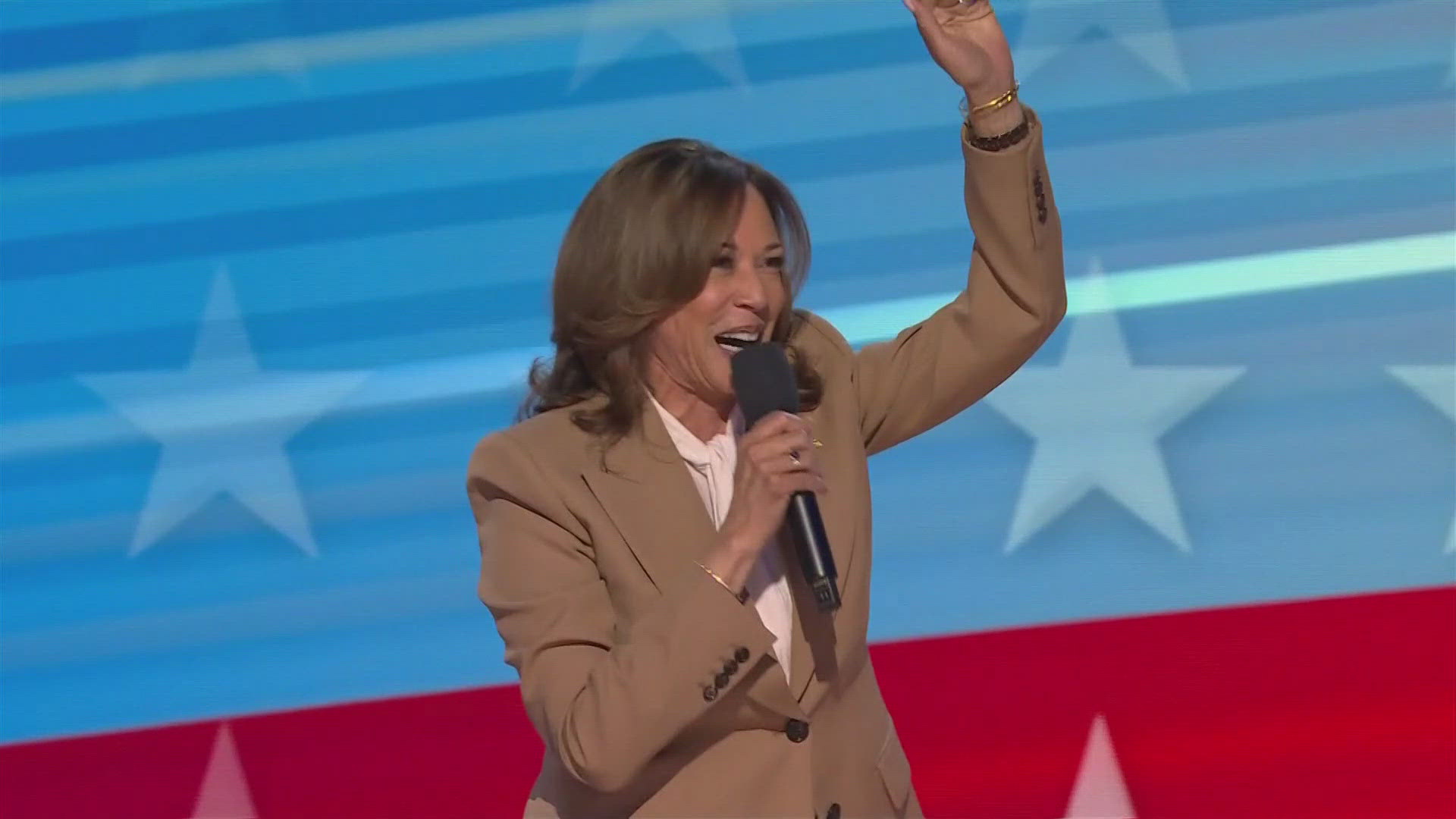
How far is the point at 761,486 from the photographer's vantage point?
52.6 inches

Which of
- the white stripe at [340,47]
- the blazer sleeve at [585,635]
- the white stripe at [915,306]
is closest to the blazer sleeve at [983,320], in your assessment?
the blazer sleeve at [585,635]

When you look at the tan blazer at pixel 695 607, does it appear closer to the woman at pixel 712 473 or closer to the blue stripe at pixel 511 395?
the woman at pixel 712 473

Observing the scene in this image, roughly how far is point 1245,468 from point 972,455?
395mm

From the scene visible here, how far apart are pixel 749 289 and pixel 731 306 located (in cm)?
3

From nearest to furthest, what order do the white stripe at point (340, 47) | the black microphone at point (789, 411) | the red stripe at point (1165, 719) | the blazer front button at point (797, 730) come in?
1. the black microphone at point (789, 411)
2. the blazer front button at point (797, 730)
3. the red stripe at point (1165, 719)
4. the white stripe at point (340, 47)

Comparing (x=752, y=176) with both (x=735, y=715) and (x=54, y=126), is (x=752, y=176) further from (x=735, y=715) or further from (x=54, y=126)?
(x=54, y=126)

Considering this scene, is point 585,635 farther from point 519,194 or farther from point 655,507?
point 519,194

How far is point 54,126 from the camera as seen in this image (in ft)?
8.49

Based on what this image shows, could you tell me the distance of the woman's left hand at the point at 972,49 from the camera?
1.49 m

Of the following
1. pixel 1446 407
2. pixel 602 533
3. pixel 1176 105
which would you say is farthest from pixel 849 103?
pixel 602 533

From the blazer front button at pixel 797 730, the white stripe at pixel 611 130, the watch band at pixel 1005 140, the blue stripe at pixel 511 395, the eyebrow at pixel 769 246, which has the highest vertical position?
the white stripe at pixel 611 130

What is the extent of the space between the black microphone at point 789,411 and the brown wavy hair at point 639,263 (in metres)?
0.15

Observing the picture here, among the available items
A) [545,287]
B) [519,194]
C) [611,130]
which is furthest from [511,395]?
[611,130]

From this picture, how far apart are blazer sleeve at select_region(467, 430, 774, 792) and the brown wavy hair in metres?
0.12
